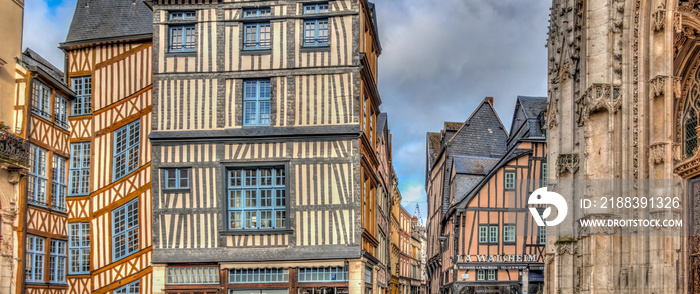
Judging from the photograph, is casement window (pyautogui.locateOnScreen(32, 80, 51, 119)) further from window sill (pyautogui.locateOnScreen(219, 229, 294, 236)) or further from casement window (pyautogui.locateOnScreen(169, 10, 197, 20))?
window sill (pyautogui.locateOnScreen(219, 229, 294, 236))

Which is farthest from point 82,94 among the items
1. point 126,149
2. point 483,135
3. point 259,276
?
point 483,135

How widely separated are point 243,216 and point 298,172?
195 cm

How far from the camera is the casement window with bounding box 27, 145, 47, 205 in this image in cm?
1948

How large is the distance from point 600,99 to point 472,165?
23092 millimetres

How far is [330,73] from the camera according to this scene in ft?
65.5

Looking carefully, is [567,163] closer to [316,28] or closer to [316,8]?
[316,28]

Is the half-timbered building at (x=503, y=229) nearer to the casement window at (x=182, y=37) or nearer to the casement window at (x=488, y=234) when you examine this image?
the casement window at (x=488, y=234)

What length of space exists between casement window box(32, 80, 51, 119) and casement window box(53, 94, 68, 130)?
0.45 m

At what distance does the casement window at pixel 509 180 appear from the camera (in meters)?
30.8

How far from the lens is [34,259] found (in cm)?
1925

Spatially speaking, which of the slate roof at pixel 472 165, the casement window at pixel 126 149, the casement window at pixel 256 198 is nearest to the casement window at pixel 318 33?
the casement window at pixel 256 198

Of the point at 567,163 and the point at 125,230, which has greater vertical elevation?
the point at 567,163

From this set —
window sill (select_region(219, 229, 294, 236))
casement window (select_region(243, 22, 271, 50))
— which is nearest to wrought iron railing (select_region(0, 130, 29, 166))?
window sill (select_region(219, 229, 294, 236))

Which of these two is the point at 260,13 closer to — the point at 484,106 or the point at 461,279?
the point at 461,279
